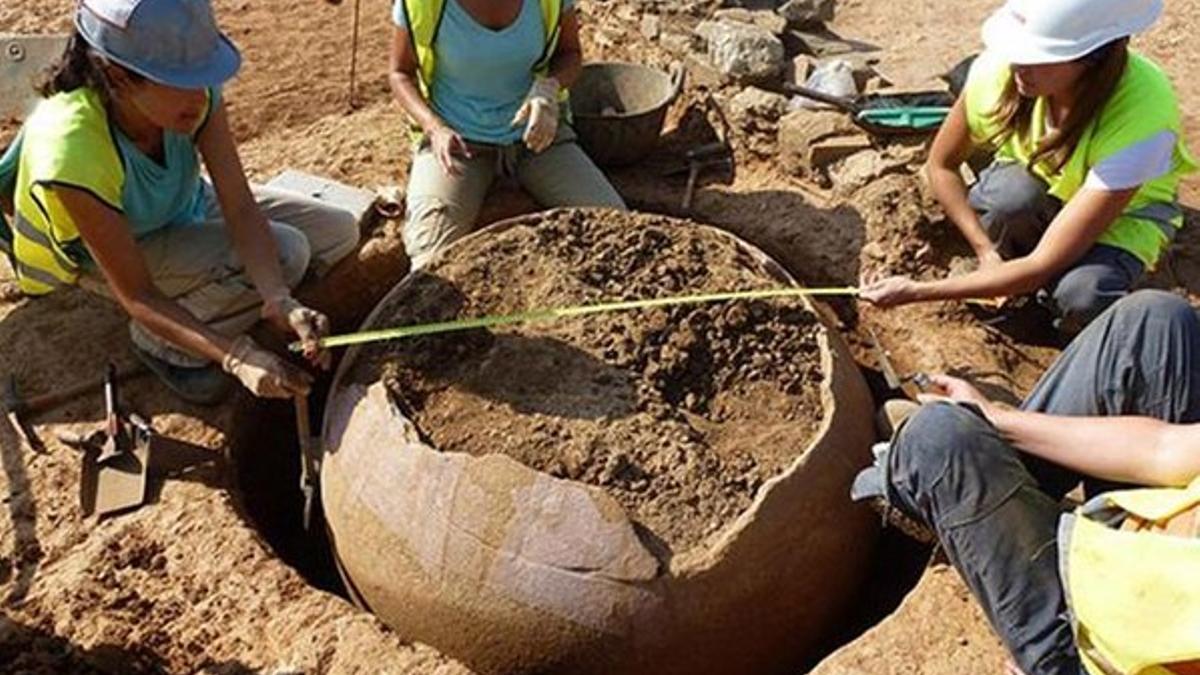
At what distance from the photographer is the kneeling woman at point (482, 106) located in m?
4.26

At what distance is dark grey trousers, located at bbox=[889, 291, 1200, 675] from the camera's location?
280 centimetres

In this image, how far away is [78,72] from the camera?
11.4 ft

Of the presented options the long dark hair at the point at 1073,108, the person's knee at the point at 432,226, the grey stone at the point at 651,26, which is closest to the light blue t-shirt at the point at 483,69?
the person's knee at the point at 432,226

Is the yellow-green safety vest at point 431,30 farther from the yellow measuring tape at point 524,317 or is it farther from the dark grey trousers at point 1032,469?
the dark grey trousers at point 1032,469

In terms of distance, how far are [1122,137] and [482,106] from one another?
2058mm

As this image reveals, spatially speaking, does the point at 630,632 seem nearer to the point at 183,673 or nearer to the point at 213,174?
the point at 183,673

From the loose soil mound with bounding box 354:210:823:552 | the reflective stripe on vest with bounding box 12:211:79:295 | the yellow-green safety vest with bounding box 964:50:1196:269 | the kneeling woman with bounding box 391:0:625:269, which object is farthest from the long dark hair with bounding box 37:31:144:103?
the yellow-green safety vest with bounding box 964:50:1196:269

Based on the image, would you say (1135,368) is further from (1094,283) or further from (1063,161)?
(1063,161)

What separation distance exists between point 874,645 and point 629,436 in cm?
77

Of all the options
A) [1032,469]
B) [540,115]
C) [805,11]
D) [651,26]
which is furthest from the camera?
[805,11]

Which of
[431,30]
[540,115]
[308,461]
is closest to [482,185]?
[540,115]

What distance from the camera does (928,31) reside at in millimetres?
6098

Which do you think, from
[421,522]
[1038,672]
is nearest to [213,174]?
[421,522]

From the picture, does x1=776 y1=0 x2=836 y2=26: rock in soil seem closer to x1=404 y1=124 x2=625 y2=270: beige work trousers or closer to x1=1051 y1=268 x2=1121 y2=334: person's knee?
x1=404 y1=124 x2=625 y2=270: beige work trousers
